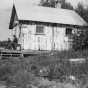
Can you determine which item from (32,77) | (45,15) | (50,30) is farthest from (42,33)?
(32,77)

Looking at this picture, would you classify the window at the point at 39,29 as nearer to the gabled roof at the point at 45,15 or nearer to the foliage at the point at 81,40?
the gabled roof at the point at 45,15

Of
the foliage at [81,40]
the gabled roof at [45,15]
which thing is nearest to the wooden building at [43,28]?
the gabled roof at [45,15]

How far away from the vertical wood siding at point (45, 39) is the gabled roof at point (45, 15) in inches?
33.3

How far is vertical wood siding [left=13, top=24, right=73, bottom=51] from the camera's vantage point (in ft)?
51.1

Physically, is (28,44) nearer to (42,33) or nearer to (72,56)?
(42,33)

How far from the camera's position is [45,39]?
53.7 feet

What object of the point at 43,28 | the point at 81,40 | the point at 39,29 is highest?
the point at 43,28

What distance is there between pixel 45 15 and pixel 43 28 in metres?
1.86

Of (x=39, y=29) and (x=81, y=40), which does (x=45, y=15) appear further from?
(x=81, y=40)

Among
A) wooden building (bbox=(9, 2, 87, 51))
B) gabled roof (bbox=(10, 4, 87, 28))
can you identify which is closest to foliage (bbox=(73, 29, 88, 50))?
wooden building (bbox=(9, 2, 87, 51))

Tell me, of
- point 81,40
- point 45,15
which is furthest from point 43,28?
point 81,40

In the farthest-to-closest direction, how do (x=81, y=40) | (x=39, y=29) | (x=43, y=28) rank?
1. (x=43, y=28)
2. (x=39, y=29)
3. (x=81, y=40)

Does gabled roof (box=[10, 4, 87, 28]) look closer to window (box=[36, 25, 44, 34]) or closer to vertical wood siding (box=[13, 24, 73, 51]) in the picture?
window (box=[36, 25, 44, 34])

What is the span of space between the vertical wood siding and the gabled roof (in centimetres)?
84
